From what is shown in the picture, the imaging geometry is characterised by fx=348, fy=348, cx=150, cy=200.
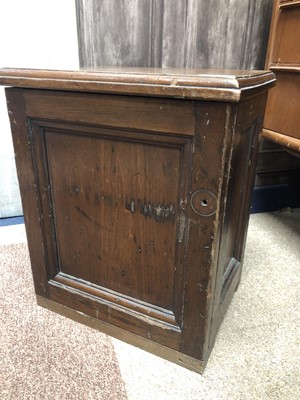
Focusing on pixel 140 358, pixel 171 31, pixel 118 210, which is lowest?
pixel 140 358

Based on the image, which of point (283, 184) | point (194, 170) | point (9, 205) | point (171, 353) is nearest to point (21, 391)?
point (171, 353)

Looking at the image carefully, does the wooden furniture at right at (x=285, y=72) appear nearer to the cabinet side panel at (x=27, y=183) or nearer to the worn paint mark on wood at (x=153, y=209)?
the worn paint mark on wood at (x=153, y=209)

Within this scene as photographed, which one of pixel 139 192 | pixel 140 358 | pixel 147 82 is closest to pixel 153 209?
pixel 139 192

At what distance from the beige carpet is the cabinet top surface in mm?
672

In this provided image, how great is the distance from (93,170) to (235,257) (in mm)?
559

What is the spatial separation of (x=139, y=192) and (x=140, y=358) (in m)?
0.46

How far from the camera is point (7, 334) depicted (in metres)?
0.99

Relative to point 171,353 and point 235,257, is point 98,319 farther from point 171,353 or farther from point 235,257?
point 235,257

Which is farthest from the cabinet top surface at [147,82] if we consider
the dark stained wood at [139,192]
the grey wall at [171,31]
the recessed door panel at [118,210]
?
the grey wall at [171,31]

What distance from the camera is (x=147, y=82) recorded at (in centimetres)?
66

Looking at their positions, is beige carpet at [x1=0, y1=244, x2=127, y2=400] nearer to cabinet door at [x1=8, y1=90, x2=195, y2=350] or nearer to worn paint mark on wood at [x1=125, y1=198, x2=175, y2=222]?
cabinet door at [x1=8, y1=90, x2=195, y2=350]

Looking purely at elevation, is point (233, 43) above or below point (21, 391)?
above

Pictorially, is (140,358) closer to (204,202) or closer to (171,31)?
(204,202)

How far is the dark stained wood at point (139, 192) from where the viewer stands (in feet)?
2.24
